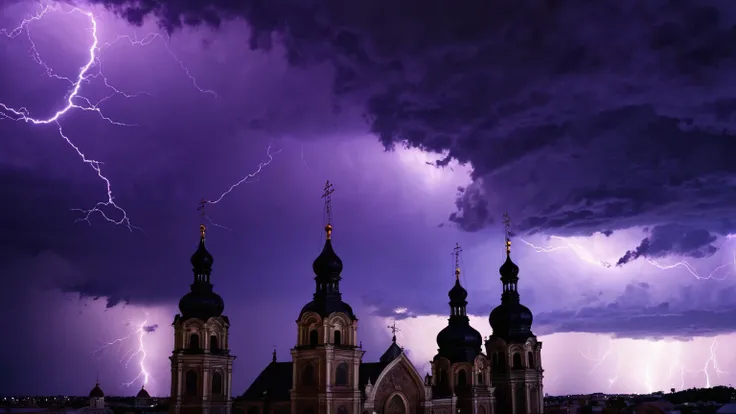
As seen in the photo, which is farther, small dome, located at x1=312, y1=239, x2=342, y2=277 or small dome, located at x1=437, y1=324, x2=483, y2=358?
small dome, located at x1=437, y1=324, x2=483, y2=358

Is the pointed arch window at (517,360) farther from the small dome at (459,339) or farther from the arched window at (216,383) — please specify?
the arched window at (216,383)

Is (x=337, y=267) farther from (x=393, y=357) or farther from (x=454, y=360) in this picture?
(x=454, y=360)

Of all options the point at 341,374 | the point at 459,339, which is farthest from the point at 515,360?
the point at 341,374

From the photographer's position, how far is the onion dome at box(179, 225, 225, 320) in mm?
57281

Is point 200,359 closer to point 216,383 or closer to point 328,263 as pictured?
point 216,383

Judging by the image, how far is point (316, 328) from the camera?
55.0m

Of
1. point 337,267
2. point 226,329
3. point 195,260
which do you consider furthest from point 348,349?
point 195,260

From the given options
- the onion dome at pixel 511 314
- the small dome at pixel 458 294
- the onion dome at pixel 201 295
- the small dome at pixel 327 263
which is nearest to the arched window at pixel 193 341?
the onion dome at pixel 201 295

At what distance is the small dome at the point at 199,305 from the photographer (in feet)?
188

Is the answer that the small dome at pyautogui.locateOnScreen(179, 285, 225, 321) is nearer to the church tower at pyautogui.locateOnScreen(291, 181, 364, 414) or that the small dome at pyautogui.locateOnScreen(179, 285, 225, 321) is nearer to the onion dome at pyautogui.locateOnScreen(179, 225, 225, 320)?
the onion dome at pyautogui.locateOnScreen(179, 225, 225, 320)

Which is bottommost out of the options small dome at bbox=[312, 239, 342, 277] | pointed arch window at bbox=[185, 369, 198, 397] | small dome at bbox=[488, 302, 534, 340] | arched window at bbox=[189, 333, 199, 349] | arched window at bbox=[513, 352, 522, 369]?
pointed arch window at bbox=[185, 369, 198, 397]

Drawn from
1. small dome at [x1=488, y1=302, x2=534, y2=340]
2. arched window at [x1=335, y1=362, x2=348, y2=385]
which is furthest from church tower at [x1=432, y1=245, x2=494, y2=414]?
arched window at [x1=335, y1=362, x2=348, y2=385]

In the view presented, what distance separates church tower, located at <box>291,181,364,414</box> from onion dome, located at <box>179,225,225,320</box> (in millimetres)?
7043

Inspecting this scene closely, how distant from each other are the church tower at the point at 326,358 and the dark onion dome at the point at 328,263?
387 millimetres
